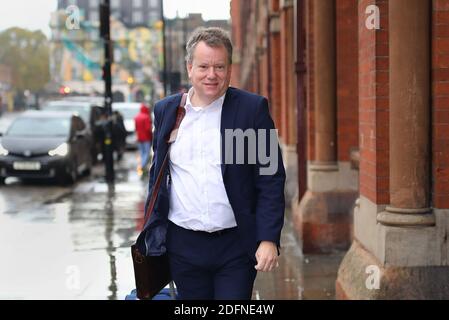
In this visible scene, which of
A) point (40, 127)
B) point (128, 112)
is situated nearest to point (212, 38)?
point (40, 127)

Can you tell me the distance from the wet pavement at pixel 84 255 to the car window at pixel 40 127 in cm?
334

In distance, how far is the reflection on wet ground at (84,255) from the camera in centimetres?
705

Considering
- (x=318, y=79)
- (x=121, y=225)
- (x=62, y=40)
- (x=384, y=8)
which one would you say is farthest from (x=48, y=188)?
(x=62, y=40)

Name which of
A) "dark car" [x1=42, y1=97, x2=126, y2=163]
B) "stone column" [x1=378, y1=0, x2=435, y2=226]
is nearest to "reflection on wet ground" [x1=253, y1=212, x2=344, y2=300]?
"stone column" [x1=378, y1=0, x2=435, y2=226]

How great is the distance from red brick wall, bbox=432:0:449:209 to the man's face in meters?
2.39

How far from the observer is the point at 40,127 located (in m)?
18.1

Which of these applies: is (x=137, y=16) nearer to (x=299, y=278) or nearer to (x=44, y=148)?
(x=44, y=148)

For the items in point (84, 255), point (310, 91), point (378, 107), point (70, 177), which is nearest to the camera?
point (378, 107)

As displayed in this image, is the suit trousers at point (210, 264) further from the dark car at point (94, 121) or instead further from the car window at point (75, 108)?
the car window at point (75, 108)

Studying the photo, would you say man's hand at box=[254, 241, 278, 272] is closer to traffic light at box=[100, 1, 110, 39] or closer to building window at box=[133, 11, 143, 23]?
traffic light at box=[100, 1, 110, 39]

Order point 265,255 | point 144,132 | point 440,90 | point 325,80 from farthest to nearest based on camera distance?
1. point 144,132
2. point 325,80
3. point 440,90
4. point 265,255

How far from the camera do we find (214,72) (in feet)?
11.0

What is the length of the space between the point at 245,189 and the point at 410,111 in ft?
7.87

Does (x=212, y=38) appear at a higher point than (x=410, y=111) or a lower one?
higher
